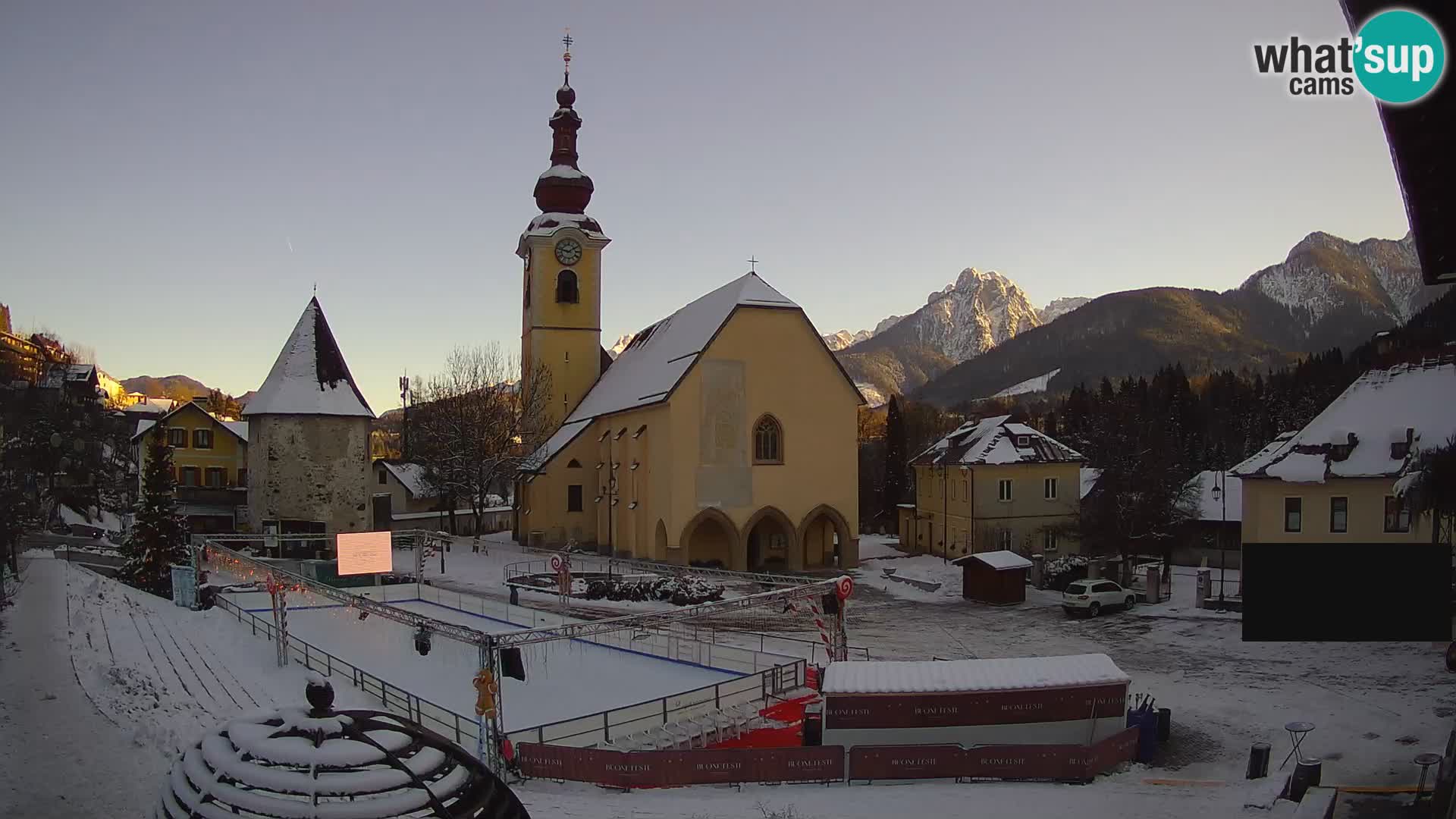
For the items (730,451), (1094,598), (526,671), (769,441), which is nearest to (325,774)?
(526,671)

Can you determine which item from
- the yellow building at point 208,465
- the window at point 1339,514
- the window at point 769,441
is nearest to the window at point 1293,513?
the window at point 1339,514

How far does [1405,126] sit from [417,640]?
16457 millimetres

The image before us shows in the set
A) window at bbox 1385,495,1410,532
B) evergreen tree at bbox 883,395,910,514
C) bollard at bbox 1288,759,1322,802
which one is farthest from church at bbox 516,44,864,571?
bollard at bbox 1288,759,1322,802

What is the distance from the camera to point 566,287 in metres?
52.7

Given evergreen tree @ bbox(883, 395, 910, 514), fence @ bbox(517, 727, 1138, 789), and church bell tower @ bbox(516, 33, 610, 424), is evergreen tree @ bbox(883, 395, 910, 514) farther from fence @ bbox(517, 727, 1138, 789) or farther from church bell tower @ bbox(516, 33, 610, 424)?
fence @ bbox(517, 727, 1138, 789)

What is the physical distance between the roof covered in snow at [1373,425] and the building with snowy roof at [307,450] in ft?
108

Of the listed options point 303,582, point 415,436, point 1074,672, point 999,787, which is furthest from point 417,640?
point 415,436

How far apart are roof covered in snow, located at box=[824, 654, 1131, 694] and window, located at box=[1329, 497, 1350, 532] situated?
14.5 meters

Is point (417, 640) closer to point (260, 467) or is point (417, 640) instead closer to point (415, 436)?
point (260, 467)

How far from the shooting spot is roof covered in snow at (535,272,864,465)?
39.2 metres

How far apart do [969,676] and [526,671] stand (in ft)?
33.1

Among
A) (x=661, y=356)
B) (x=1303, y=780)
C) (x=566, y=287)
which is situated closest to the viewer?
(x=1303, y=780)

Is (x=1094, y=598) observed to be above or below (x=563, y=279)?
below

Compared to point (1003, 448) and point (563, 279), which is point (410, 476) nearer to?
point (563, 279)
